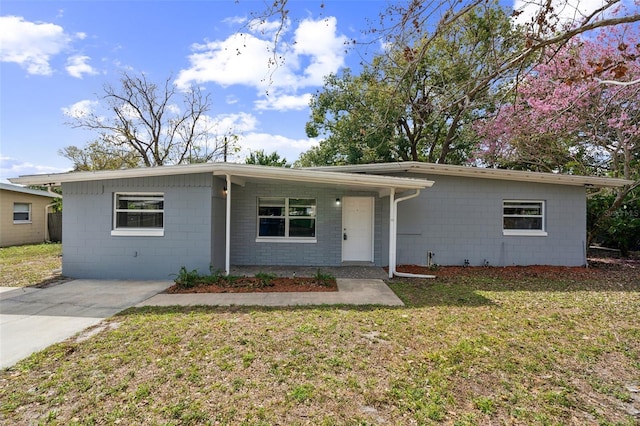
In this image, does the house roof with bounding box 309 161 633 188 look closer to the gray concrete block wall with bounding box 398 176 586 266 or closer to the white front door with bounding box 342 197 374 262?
the gray concrete block wall with bounding box 398 176 586 266

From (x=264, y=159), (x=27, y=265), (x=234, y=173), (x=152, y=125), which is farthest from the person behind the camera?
(x=264, y=159)

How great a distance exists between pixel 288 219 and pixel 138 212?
4125 mm

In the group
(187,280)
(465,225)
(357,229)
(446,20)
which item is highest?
(446,20)

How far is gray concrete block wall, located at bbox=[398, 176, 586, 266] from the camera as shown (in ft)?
31.3

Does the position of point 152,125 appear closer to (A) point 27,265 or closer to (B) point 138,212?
(A) point 27,265

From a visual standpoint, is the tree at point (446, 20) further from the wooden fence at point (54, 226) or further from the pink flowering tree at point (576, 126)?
the wooden fence at point (54, 226)

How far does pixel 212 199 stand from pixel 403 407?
644cm

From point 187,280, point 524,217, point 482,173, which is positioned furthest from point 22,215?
point 524,217

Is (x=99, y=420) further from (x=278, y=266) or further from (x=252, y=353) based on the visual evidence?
(x=278, y=266)

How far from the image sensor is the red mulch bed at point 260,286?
21.6 ft

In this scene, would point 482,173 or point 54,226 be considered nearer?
point 482,173

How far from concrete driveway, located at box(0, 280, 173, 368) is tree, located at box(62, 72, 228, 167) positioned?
685 inches

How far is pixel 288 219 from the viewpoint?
32.2 ft

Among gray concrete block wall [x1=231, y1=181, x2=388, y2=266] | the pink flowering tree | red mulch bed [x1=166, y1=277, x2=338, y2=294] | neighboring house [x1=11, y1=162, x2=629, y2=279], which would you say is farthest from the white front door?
the pink flowering tree
